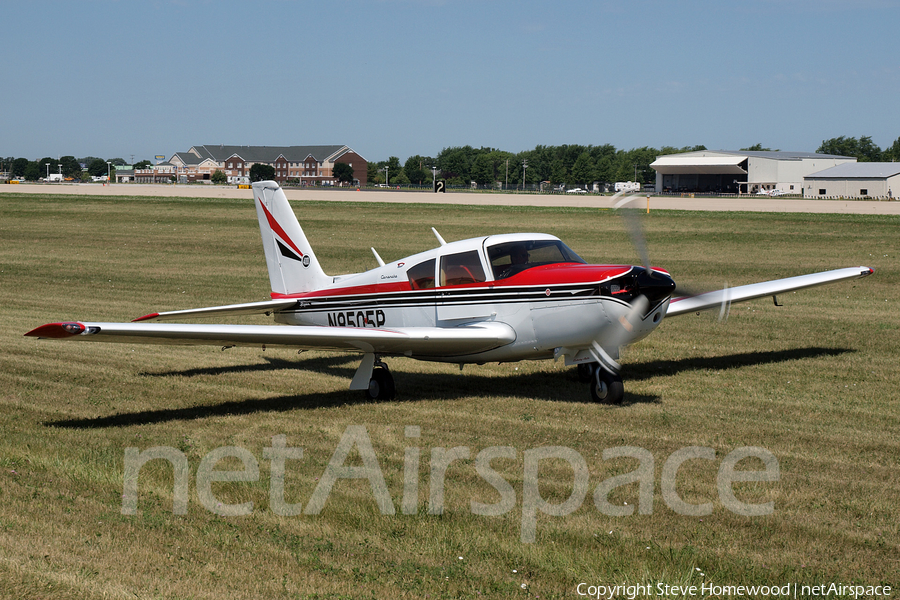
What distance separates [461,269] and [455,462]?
3.65 meters

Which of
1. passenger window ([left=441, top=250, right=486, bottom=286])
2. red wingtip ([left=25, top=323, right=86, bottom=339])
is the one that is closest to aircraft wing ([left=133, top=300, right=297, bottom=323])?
passenger window ([left=441, top=250, right=486, bottom=286])

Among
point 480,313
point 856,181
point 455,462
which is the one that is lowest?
A: point 455,462

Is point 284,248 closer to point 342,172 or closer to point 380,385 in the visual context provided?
point 380,385

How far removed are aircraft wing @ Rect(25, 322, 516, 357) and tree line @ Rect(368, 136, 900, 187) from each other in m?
154

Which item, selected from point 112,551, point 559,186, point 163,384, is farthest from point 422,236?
point 559,186

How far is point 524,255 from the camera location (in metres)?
11.2

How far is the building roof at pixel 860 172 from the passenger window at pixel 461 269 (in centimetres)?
9618

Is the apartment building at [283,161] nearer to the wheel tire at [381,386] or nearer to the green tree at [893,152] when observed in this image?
the green tree at [893,152]

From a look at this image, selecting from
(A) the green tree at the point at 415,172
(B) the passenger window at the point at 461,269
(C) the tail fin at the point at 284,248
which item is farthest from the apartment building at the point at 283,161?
(B) the passenger window at the point at 461,269

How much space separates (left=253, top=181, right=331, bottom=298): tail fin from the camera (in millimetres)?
13633

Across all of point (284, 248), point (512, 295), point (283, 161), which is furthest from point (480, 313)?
point (283, 161)

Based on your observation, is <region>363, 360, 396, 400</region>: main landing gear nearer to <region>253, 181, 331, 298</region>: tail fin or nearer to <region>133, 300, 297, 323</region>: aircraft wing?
<region>133, 300, 297, 323</region>: aircraft wing

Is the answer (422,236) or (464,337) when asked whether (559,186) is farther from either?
(464,337)

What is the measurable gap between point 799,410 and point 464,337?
4086 millimetres
